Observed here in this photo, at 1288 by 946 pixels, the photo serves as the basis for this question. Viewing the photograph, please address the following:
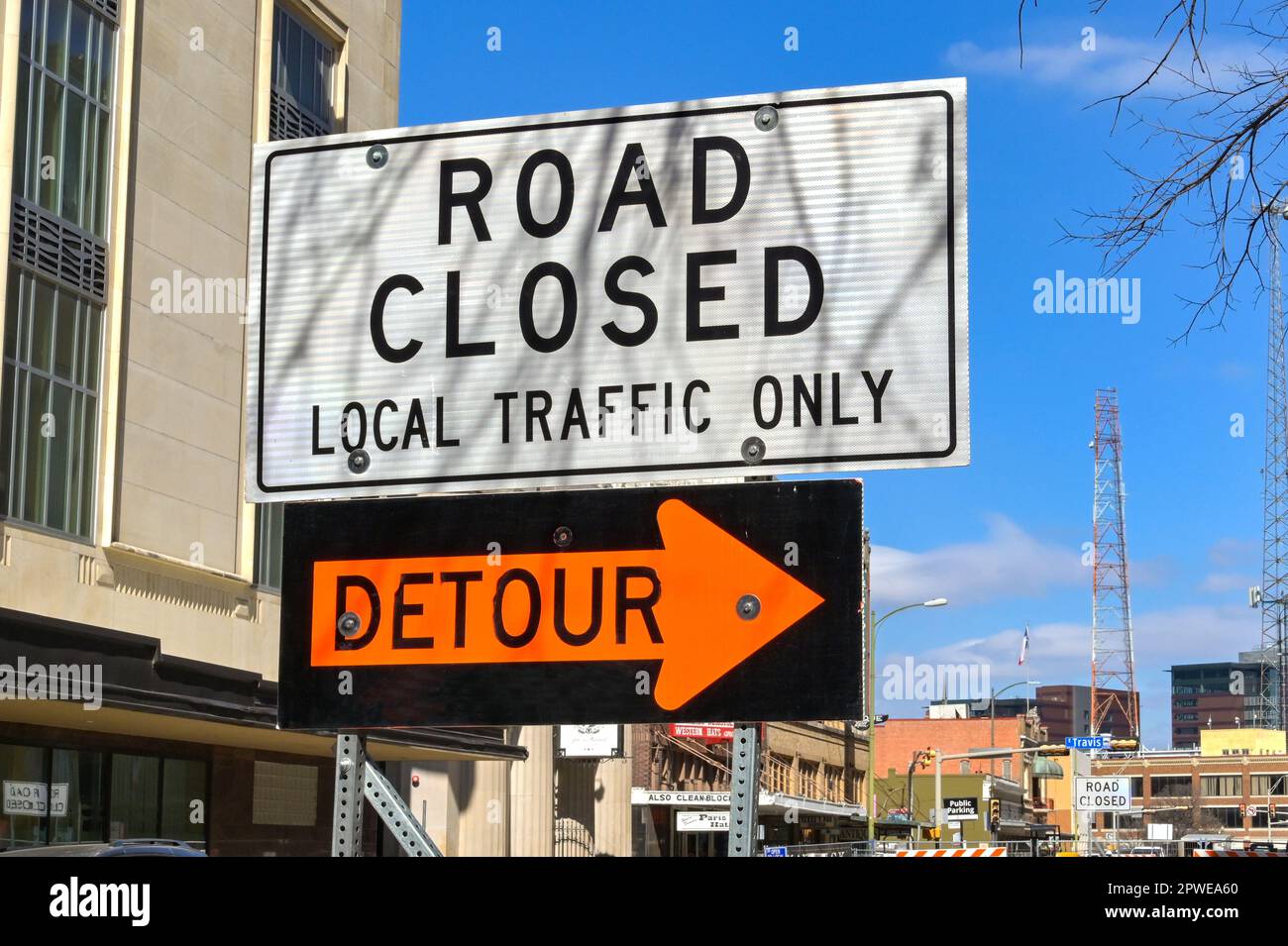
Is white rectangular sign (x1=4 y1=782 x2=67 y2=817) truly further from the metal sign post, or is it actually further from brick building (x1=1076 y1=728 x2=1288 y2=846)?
brick building (x1=1076 y1=728 x2=1288 y2=846)

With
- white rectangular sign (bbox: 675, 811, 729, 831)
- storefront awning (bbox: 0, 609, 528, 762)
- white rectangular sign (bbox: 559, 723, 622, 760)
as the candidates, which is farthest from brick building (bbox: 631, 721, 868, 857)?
storefront awning (bbox: 0, 609, 528, 762)

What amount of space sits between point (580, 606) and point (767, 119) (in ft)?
3.53

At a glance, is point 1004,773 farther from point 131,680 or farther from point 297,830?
point 131,680

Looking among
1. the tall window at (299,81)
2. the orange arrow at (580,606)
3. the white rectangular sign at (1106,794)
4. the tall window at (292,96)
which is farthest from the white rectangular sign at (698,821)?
the orange arrow at (580,606)

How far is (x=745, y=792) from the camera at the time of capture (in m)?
3.04

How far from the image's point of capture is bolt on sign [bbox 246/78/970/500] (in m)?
3.18

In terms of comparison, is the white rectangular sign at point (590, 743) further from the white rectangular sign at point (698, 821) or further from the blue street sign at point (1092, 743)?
the blue street sign at point (1092, 743)

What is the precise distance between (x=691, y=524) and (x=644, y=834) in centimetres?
5002

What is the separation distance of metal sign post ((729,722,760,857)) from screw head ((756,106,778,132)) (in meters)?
1.22

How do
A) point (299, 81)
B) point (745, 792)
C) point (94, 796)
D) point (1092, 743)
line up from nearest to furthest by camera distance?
point (745, 792), point (94, 796), point (299, 81), point (1092, 743)

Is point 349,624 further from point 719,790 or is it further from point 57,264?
point 719,790

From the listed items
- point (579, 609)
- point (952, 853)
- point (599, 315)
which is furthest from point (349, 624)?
point (952, 853)
